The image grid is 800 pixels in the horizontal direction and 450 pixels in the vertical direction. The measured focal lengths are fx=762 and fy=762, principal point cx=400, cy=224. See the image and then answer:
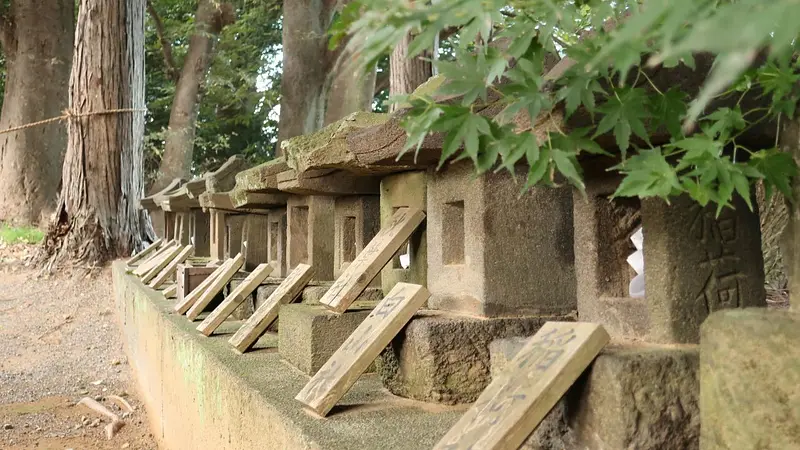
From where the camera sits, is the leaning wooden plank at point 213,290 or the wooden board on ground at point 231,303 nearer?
the wooden board on ground at point 231,303

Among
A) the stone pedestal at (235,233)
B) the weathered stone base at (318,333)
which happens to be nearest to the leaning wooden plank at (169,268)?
the stone pedestal at (235,233)

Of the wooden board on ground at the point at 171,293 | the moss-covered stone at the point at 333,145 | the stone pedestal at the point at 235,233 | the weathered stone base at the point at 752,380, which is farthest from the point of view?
the stone pedestal at the point at 235,233

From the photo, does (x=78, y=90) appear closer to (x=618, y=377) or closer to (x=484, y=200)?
(x=484, y=200)

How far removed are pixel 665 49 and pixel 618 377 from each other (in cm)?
120

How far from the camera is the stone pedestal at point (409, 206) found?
3262mm

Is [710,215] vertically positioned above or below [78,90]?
below

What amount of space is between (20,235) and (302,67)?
6187 millimetres

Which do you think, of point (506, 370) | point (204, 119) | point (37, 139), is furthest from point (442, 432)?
point (204, 119)

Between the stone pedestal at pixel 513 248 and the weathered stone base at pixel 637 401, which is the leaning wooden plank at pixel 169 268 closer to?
the stone pedestal at pixel 513 248

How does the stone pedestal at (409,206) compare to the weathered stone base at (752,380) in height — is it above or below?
above

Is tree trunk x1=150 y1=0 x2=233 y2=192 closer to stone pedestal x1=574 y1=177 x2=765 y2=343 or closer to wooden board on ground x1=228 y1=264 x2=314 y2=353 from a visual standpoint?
wooden board on ground x1=228 y1=264 x2=314 y2=353

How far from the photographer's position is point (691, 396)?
1830 millimetres

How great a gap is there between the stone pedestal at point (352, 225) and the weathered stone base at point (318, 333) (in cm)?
96

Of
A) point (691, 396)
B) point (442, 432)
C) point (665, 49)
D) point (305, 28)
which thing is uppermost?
point (305, 28)
